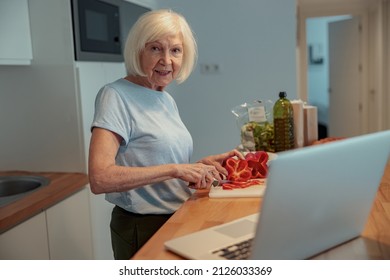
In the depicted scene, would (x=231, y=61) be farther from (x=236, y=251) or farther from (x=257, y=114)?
(x=236, y=251)

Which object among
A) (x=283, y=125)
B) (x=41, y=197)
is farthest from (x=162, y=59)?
(x=41, y=197)

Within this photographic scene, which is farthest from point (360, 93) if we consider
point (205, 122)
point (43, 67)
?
point (43, 67)

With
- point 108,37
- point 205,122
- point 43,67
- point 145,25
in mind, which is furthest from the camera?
point 205,122

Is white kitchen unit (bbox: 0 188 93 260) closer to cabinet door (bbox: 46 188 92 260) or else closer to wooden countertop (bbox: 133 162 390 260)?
cabinet door (bbox: 46 188 92 260)

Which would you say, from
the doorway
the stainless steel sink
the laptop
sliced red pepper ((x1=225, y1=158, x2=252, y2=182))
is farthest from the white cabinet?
the doorway

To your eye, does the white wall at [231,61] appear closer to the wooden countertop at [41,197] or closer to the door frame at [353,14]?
the wooden countertop at [41,197]

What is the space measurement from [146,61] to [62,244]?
876mm

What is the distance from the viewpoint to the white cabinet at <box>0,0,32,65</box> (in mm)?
1673

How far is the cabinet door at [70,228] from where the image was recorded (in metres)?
1.61

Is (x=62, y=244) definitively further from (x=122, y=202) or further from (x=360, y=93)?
(x=360, y=93)

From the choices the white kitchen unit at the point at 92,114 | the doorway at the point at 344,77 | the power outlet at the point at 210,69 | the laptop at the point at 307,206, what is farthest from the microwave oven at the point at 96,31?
the doorway at the point at 344,77

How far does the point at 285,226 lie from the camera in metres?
0.62

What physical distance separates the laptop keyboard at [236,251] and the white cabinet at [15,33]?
130 cm

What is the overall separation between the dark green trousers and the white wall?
186 cm
